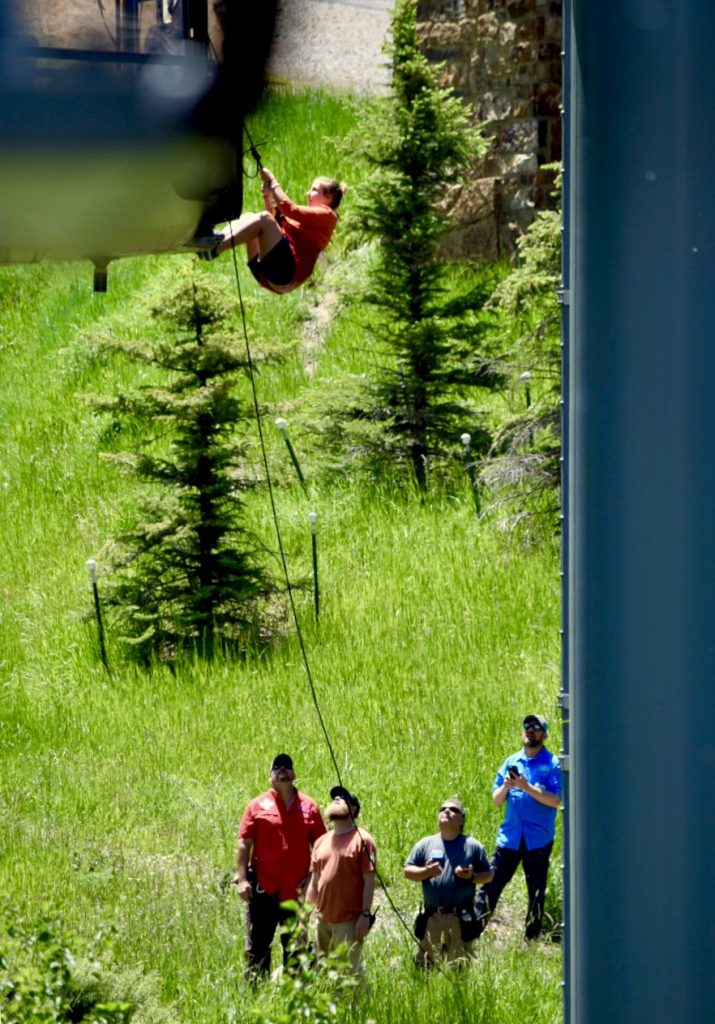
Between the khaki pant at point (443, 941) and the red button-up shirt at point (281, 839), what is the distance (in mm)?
755

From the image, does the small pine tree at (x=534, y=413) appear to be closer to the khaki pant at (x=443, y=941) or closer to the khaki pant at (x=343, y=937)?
the khaki pant at (x=443, y=941)

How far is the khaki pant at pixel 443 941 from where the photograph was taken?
29.0 feet

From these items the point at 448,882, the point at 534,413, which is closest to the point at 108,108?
the point at 448,882

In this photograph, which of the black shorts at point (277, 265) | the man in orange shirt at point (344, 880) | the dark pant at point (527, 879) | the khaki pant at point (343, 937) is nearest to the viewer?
the black shorts at point (277, 265)

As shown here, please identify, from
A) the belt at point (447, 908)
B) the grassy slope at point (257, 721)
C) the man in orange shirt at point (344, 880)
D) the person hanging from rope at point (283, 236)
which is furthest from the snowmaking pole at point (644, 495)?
the belt at point (447, 908)

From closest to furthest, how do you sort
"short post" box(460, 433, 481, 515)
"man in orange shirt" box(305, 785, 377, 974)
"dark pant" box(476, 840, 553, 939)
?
"man in orange shirt" box(305, 785, 377, 974) < "dark pant" box(476, 840, 553, 939) < "short post" box(460, 433, 481, 515)

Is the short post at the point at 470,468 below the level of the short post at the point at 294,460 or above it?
above

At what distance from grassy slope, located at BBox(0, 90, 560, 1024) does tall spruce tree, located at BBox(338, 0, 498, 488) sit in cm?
92

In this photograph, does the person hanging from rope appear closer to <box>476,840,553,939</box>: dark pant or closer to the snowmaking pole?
the snowmaking pole

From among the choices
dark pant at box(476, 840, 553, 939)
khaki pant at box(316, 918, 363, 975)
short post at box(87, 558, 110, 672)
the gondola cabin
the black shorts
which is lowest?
short post at box(87, 558, 110, 672)

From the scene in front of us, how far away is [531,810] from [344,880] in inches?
50.9

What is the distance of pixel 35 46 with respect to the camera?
344cm

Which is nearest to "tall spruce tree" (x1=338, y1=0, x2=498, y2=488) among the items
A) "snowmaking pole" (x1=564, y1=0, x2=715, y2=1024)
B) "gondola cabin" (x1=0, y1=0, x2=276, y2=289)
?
"snowmaking pole" (x1=564, y1=0, x2=715, y2=1024)

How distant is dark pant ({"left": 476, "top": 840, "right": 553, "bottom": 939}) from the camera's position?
9.42 meters
